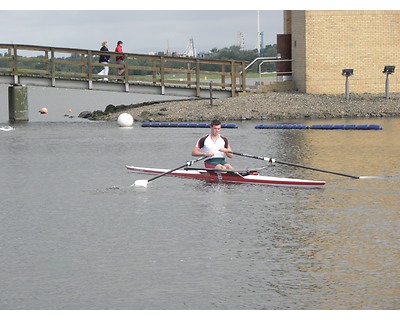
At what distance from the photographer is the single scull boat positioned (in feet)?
67.1

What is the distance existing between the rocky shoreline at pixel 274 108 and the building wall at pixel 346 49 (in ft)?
3.24

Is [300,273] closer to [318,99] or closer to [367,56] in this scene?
[318,99]

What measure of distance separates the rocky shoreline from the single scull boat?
68.9 ft

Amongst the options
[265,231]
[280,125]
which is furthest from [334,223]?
[280,125]

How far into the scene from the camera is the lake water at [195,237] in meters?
11.5

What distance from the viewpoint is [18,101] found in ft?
158

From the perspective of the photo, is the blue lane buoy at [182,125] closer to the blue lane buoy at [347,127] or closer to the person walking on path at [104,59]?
the blue lane buoy at [347,127]

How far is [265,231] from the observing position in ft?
51.1

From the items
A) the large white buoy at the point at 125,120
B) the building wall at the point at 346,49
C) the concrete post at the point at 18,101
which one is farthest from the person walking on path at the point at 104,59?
the building wall at the point at 346,49

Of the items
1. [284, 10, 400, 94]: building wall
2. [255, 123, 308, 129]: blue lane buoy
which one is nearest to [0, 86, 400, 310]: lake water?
[255, 123, 308, 129]: blue lane buoy

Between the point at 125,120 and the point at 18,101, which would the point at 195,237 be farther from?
the point at 18,101

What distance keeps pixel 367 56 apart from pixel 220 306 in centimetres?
3856

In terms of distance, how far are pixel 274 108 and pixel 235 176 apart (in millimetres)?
23560

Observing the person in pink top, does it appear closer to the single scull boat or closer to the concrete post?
the concrete post
